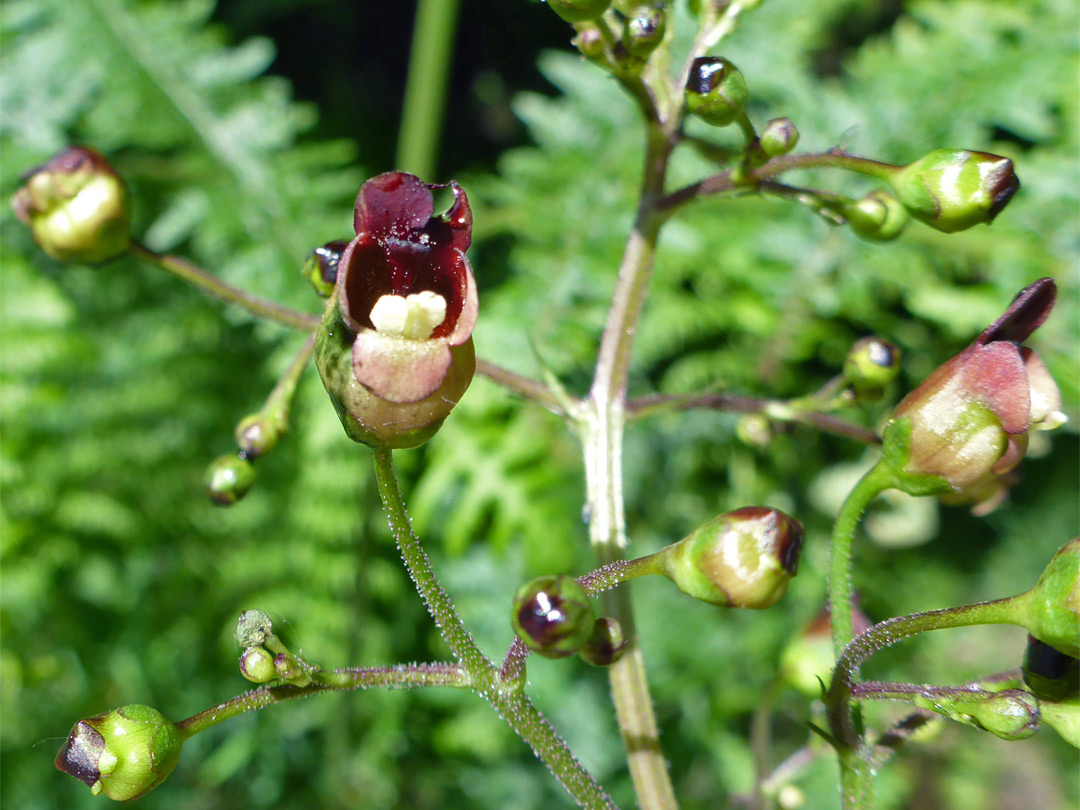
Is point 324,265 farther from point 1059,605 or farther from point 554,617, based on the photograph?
point 1059,605

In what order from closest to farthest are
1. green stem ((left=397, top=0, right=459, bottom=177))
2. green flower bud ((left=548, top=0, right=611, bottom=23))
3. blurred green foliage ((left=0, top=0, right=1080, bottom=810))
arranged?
green flower bud ((left=548, top=0, right=611, bottom=23)) → blurred green foliage ((left=0, top=0, right=1080, bottom=810)) → green stem ((left=397, top=0, right=459, bottom=177))

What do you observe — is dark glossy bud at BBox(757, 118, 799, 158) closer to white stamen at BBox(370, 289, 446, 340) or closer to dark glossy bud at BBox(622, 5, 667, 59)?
dark glossy bud at BBox(622, 5, 667, 59)

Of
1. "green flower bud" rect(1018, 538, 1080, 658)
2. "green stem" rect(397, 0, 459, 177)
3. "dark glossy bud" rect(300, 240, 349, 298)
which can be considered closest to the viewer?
"green flower bud" rect(1018, 538, 1080, 658)

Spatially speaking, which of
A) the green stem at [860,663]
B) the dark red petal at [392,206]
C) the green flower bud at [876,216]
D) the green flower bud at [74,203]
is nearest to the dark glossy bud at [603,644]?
the green stem at [860,663]

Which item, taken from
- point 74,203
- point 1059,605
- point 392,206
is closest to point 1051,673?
point 1059,605

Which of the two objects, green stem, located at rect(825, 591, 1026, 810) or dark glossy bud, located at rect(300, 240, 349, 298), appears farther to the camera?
A: dark glossy bud, located at rect(300, 240, 349, 298)

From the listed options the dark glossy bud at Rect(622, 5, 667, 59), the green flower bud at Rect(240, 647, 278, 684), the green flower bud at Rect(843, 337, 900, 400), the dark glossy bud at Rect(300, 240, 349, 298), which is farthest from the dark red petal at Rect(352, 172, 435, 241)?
the green flower bud at Rect(843, 337, 900, 400)

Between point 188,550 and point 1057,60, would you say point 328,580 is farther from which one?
point 1057,60
